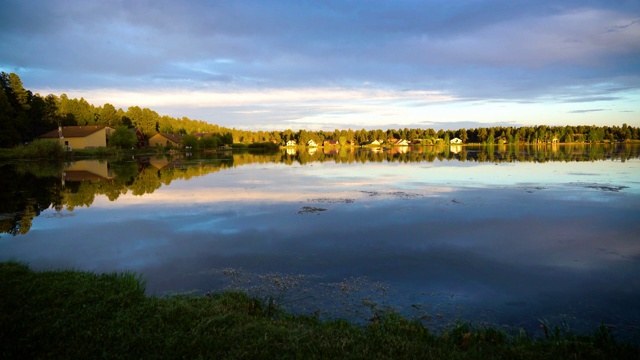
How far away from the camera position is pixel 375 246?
11047 millimetres

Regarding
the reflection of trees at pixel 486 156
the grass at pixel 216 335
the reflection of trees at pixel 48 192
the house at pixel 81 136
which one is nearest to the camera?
the grass at pixel 216 335

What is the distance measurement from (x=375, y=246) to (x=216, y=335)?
6.46 metres

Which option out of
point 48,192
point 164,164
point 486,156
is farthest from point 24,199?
point 486,156

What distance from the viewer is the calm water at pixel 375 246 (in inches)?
290

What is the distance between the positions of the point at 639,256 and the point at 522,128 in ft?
673

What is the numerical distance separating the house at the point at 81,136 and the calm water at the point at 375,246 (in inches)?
2375

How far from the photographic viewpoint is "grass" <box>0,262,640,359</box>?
4.86m

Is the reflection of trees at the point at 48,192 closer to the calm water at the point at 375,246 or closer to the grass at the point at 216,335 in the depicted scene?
the calm water at the point at 375,246

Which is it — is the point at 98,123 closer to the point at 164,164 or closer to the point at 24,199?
the point at 164,164

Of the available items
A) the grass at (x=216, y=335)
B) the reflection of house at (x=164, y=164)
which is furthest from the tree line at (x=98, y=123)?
the grass at (x=216, y=335)

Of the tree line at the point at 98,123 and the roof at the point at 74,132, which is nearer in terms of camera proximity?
the tree line at the point at 98,123

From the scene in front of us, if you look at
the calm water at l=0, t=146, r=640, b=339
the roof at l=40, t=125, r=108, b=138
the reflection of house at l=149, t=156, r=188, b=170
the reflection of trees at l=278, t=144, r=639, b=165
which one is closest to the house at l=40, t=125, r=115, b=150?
the roof at l=40, t=125, r=108, b=138

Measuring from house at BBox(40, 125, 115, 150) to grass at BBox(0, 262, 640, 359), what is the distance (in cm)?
7926

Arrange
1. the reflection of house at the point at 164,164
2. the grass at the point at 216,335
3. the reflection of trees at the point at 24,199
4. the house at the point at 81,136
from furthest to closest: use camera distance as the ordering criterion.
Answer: the house at the point at 81,136
the reflection of house at the point at 164,164
the reflection of trees at the point at 24,199
the grass at the point at 216,335
